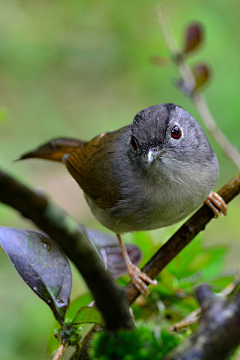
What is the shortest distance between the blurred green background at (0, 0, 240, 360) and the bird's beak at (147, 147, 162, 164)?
13.1ft

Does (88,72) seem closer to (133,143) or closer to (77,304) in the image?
(133,143)

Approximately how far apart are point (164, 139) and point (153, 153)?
0.13 meters

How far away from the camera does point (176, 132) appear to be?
2.94 meters

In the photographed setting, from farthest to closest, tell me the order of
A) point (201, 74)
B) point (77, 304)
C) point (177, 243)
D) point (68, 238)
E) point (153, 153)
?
point (201, 74) → point (153, 153) → point (177, 243) → point (77, 304) → point (68, 238)

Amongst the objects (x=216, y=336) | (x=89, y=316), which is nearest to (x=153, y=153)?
(x=89, y=316)

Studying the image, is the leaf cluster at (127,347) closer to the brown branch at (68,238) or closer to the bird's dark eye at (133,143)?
the brown branch at (68,238)

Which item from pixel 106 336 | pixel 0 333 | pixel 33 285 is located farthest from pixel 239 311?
pixel 0 333

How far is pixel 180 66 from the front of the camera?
3357 millimetres

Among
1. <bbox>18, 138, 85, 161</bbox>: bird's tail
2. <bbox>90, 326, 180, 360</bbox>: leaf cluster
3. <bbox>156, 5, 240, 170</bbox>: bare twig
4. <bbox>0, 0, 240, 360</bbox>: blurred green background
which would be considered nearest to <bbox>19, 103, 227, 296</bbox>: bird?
<bbox>156, 5, 240, 170</bbox>: bare twig

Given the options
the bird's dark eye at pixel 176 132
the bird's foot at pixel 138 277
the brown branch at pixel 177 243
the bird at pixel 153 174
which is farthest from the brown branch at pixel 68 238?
the bird's dark eye at pixel 176 132

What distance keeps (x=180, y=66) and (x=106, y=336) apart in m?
2.57

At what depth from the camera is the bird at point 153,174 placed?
2.85m

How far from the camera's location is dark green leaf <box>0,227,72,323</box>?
168 cm

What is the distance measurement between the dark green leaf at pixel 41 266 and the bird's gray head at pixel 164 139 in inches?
44.3
